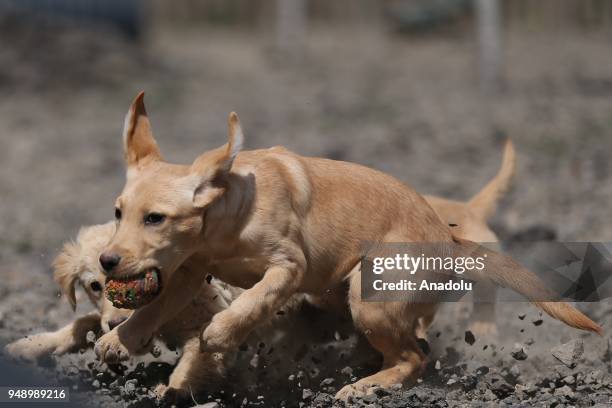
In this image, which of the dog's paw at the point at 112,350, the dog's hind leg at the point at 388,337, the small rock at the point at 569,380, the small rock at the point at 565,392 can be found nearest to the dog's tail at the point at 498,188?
the dog's hind leg at the point at 388,337

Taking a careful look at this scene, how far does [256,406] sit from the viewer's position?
5484mm

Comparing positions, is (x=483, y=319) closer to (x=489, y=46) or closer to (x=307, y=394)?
(x=307, y=394)

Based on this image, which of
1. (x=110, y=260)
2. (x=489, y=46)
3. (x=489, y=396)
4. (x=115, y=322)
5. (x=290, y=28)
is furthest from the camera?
(x=290, y=28)

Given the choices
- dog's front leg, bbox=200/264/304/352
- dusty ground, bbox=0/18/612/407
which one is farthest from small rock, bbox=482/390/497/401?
dog's front leg, bbox=200/264/304/352

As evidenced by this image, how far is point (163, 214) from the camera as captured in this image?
4625mm

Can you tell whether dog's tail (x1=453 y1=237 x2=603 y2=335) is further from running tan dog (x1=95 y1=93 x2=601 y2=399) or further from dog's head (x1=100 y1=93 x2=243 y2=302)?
dog's head (x1=100 y1=93 x2=243 y2=302)

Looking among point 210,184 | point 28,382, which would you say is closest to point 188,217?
point 210,184

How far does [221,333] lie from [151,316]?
1.88 ft

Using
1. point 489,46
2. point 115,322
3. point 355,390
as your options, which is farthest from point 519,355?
point 489,46

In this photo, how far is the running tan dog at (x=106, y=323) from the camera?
5.56 m

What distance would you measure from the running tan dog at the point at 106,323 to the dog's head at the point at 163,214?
2.69ft

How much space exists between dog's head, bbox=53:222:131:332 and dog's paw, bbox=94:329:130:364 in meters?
0.75

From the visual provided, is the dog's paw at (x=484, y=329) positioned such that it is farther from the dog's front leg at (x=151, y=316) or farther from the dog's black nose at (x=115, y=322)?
the dog's black nose at (x=115, y=322)

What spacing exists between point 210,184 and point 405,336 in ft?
4.75
